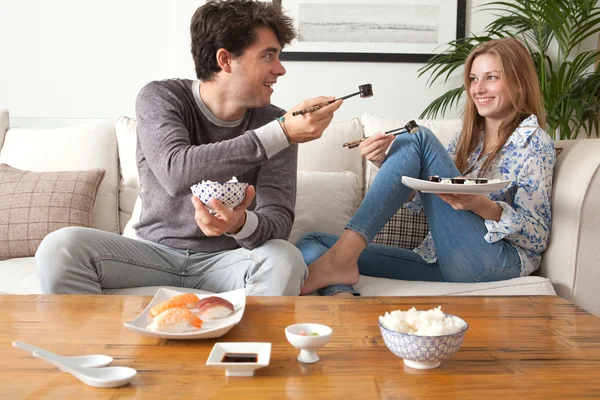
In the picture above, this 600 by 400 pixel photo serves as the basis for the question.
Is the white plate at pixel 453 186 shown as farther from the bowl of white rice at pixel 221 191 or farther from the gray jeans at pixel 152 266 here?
the bowl of white rice at pixel 221 191


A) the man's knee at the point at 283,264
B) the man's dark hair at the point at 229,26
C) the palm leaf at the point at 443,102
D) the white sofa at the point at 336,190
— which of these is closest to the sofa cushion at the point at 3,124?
the white sofa at the point at 336,190

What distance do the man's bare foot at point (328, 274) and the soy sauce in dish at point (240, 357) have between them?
969mm

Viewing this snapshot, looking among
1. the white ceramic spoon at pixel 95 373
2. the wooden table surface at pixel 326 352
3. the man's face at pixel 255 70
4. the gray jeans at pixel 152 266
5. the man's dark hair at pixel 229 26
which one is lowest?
the gray jeans at pixel 152 266

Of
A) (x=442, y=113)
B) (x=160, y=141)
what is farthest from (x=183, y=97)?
(x=442, y=113)

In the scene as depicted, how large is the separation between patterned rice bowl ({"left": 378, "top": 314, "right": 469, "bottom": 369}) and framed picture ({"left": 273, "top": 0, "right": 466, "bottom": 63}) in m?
2.49

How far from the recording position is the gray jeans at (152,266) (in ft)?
5.69

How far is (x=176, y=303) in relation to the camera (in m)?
1.26

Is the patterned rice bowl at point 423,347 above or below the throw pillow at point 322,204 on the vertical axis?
above

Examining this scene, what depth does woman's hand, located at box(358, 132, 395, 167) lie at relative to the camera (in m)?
2.17

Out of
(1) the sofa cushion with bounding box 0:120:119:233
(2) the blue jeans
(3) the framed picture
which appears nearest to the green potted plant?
(3) the framed picture

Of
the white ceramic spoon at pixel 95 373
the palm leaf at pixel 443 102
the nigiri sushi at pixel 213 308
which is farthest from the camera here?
the palm leaf at pixel 443 102

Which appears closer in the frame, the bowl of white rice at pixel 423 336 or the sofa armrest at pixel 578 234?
the bowl of white rice at pixel 423 336

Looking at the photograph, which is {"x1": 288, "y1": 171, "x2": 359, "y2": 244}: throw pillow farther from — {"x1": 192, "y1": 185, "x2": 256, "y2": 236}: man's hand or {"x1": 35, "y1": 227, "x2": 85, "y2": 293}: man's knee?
{"x1": 35, "y1": 227, "x2": 85, "y2": 293}: man's knee

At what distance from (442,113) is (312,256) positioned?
4.70 ft
